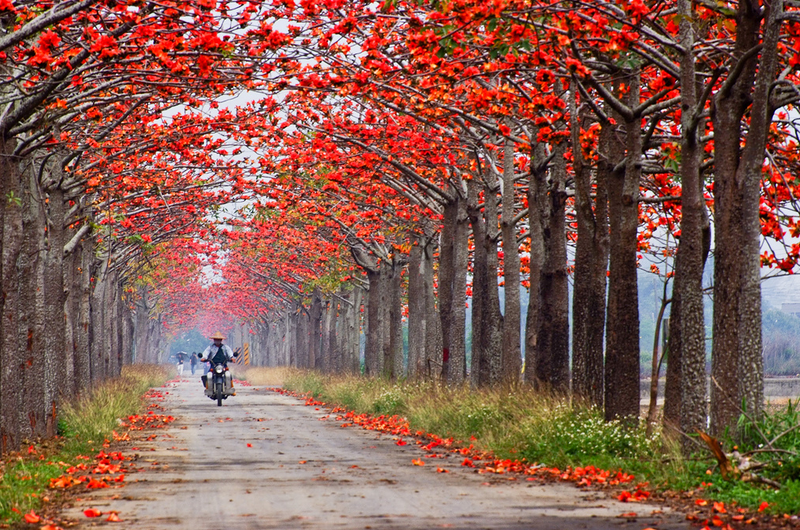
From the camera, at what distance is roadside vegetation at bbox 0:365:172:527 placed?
364 inches

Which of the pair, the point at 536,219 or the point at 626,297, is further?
the point at 536,219

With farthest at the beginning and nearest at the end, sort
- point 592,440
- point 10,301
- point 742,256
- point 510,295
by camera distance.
Result: point 510,295 → point 10,301 → point 592,440 → point 742,256

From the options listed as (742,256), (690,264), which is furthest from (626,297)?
(742,256)

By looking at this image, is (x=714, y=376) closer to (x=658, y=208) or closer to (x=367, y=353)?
(x=658, y=208)

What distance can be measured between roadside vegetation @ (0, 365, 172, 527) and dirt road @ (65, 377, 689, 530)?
0.52 m

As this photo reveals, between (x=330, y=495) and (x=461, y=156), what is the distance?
13.9 metres

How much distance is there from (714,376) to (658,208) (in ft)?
34.4

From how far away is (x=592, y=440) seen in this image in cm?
1230

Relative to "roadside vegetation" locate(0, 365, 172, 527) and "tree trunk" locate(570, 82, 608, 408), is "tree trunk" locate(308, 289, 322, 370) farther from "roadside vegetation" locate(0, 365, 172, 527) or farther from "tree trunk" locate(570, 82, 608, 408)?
"tree trunk" locate(570, 82, 608, 408)

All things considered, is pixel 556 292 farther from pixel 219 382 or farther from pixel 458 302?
pixel 219 382

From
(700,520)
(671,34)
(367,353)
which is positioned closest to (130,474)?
(700,520)

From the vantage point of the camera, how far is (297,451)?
1538cm

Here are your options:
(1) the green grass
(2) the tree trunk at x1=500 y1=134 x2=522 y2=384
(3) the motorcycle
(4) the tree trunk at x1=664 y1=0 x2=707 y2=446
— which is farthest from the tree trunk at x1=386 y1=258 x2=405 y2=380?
(4) the tree trunk at x1=664 y1=0 x2=707 y2=446

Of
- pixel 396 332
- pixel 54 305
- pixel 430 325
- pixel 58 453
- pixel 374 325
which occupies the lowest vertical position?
pixel 58 453
